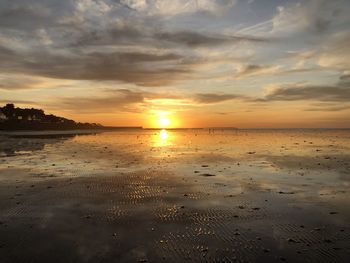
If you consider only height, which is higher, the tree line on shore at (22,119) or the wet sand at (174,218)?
the tree line on shore at (22,119)

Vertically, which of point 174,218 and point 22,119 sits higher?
point 22,119

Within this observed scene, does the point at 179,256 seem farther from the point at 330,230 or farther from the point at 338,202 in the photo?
the point at 338,202

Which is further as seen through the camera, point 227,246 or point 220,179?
point 220,179

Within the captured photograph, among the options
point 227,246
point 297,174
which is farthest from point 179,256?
point 297,174

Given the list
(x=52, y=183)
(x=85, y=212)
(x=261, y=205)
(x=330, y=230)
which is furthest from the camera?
(x=52, y=183)

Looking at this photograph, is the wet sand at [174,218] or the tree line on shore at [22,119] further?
the tree line on shore at [22,119]

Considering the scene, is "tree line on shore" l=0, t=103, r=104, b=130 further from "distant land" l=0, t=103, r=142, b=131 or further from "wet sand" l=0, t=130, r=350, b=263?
"wet sand" l=0, t=130, r=350, b=263

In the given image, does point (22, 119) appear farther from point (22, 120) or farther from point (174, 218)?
point (174, 218)

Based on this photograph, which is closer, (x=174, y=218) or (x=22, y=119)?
(x=174, y=218)

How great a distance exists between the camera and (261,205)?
14844 millimetres

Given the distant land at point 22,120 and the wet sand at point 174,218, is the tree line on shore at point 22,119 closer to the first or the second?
the distant land at point 22,120

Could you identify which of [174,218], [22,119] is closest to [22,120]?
[22,119]

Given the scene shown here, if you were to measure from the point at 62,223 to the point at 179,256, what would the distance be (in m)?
5.48

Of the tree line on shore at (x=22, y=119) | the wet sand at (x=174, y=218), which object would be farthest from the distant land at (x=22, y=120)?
the wet sand at (x=174, y=218)
